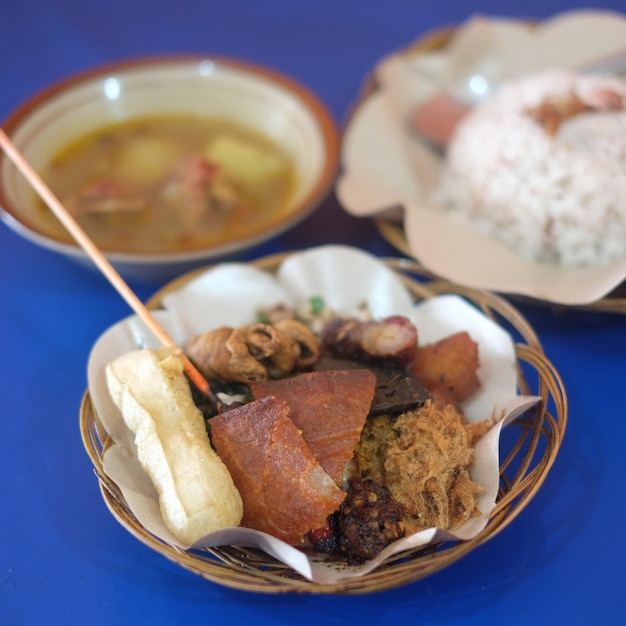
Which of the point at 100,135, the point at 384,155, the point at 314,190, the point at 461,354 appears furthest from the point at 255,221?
the point at 461,354

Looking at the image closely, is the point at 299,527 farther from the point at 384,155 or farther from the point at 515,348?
the point at 384,155

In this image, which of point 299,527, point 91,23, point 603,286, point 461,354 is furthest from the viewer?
point 91,23

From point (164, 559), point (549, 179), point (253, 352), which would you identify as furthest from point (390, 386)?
point (549, 179)

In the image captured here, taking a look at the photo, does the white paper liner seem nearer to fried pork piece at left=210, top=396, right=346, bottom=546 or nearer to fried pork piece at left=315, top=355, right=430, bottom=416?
fried pork piece at left=210, top=396, right=346, bottom=546

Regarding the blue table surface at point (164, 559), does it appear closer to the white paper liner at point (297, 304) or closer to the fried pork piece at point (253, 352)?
the white paper liner at point (297, 304)

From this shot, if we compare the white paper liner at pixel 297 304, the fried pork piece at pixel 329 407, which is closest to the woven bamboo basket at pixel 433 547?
the white paper liner at pixel 297 304

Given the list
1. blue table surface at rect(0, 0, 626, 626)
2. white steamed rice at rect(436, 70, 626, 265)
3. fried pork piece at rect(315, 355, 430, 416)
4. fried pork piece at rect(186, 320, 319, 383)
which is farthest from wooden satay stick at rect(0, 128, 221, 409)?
white steamed rice at rect(436, 70, 626, 265)
